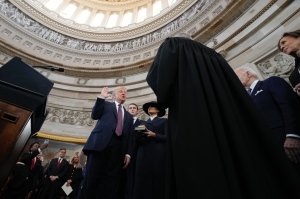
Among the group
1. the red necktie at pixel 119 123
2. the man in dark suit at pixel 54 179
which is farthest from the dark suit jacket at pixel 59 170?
the red necktie at pixel 119 123

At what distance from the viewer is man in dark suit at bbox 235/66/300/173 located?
4.86 feet

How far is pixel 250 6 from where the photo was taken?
218 inches

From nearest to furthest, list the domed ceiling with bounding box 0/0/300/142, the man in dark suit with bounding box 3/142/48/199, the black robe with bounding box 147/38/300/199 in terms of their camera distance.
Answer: the black robe with bounding box 147/38/300/199 → the man in dark suit with bounding box 3/142/48/199 → the domed ceiling with bounding box 0/0/300/142

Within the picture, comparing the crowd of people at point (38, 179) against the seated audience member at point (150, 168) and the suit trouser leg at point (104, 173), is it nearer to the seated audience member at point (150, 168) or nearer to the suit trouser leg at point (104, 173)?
the suit trouser leg at point (104, 173)

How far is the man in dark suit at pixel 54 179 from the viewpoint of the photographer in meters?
4.25

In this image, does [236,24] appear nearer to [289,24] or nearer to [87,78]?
[289,24]

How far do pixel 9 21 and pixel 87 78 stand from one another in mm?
5003

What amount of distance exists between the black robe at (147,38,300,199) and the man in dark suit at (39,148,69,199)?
4296mm

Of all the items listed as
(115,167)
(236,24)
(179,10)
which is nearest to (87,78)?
(179,10)

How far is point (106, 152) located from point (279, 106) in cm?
194

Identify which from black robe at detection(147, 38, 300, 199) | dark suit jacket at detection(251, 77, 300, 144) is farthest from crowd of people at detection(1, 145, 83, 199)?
dark suit jacket at detection(251, 77, 300, 144)

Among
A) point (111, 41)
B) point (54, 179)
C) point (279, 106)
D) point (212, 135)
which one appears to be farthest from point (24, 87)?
point (111, 41)

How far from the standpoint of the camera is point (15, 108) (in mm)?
1638

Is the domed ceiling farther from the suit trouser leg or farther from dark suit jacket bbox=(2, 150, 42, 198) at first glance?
the suit trouser leg
